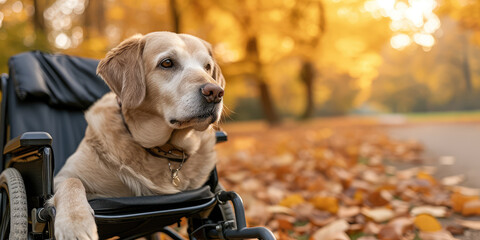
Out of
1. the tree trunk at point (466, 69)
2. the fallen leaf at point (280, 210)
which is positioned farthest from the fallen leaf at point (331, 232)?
the tree trunk at point (466, 69)

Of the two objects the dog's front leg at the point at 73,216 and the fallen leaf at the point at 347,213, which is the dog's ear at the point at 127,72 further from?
the fallen leaf at the point at 347,213

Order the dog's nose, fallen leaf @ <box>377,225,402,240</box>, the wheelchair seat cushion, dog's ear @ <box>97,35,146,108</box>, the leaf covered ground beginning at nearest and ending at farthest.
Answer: the wheelchair seat cushion → the dog's nose → dog's ear @ <box>97,35,146,108</box> → fallen leaf @ <box>377,225,402,240</box> → the leaf covered ground

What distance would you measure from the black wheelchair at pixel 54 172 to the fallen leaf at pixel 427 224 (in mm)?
1309

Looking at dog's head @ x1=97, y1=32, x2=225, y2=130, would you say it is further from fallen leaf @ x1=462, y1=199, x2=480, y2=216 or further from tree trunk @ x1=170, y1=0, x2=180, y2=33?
tree trunk @ x1=170, y1=0, x2=180, y2=33

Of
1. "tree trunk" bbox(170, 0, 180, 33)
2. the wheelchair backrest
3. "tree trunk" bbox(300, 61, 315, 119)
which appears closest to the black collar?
the wheelchair backrest

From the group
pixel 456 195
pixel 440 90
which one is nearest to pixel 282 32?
pixel 456 195

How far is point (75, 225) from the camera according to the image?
5.39 ft

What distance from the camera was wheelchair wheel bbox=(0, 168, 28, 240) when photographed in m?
1.86

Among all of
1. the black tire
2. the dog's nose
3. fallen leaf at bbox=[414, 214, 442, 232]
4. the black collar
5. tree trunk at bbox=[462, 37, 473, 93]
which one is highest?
the dog's nose

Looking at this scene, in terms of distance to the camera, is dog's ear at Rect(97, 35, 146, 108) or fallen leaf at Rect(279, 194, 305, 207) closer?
dog's ear at Rect(97, 35, 146, 108)

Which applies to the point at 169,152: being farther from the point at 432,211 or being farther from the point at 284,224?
the point at 432,211

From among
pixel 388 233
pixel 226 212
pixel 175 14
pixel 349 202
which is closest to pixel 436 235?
pixel 388 233

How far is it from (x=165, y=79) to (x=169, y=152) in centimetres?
39

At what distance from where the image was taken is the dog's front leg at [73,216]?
1.63 m
